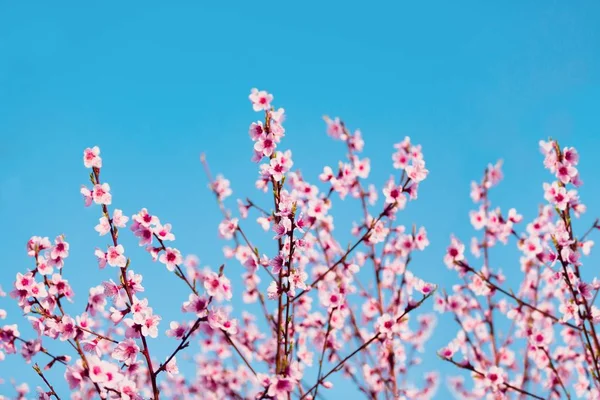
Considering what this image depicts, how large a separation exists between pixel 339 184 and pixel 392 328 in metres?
1.62

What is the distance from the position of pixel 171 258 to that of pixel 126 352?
0.76 meters

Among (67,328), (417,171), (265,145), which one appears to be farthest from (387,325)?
(67,328)

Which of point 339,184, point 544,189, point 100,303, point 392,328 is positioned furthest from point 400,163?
point 100,303

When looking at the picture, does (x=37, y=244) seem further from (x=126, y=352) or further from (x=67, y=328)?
(x=126, y=352)

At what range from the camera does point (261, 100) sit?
4961 millimetres

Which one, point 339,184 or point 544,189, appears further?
point 339,184

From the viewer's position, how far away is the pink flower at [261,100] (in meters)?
4.94

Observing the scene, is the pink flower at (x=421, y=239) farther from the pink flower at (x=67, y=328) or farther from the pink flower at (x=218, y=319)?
the pink flower at (x=67, y=328)

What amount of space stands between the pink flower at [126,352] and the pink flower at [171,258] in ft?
2.01

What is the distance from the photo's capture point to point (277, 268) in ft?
14.1

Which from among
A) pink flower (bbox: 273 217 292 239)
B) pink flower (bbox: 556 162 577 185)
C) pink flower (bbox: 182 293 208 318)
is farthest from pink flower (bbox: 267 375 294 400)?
pink flower (bbox: 556 162 577 185)

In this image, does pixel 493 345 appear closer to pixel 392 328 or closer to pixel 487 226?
pixel 487 226

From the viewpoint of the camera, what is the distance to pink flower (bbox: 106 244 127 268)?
13.8ft

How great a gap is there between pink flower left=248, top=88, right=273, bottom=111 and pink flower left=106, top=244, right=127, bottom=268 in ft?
5.48
